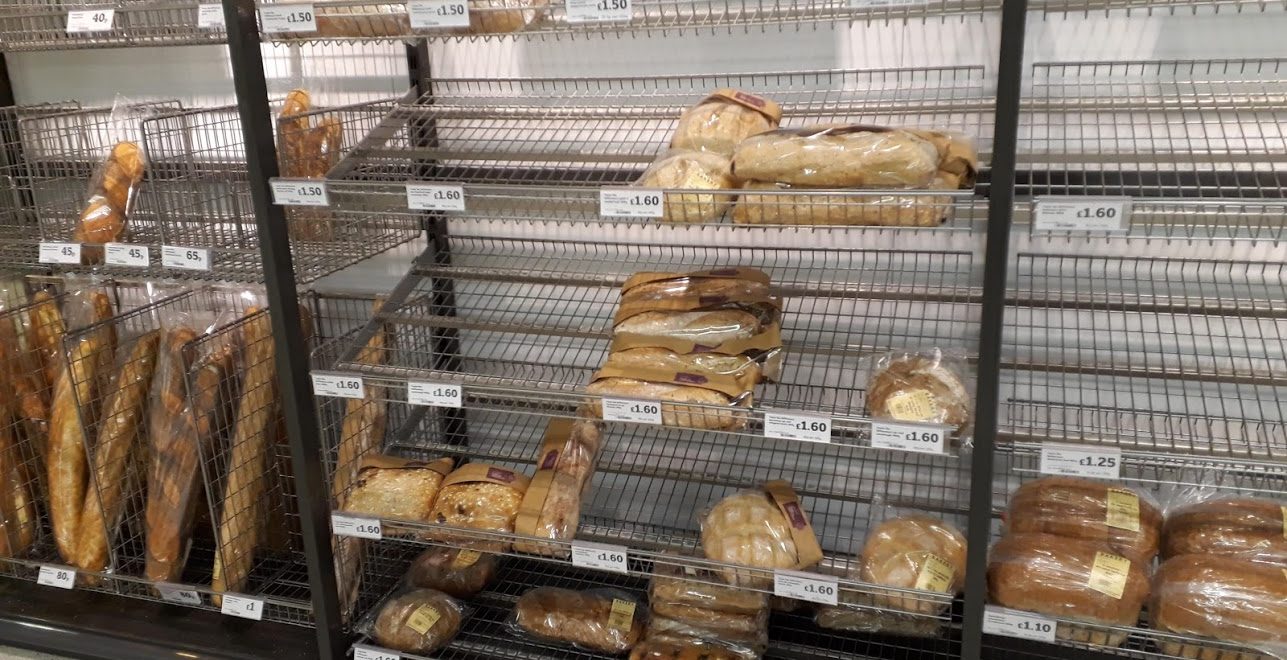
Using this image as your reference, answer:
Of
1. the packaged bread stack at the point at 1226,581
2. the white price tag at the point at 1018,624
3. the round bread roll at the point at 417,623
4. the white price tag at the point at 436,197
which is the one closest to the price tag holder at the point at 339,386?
the white price tag at the point at 436,197

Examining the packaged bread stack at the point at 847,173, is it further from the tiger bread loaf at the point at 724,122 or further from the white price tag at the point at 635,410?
the white price tag at the point at 635,410

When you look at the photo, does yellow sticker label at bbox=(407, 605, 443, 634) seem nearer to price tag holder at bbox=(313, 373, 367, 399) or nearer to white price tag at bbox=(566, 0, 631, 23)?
price tag holder at bbox=(313, 373, 367, 399)

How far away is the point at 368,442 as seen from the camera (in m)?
2.06

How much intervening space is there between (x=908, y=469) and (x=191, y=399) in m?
1.57

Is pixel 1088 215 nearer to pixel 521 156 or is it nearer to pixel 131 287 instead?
pixel 521 156

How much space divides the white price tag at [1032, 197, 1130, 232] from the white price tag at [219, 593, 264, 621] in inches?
66.6

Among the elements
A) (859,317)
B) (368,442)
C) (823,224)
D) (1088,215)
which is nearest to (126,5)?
(368,442)

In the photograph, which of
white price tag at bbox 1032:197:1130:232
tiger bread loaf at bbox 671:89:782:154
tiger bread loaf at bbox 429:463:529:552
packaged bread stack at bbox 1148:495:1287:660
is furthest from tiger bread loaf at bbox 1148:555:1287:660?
tiger bread loaf at bbox 429:463:529:552

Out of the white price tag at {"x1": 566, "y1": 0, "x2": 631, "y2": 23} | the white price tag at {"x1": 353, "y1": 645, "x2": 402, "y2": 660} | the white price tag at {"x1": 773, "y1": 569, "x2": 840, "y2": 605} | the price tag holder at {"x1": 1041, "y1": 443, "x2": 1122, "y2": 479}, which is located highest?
the white price tag at {"x1": 566, "y1": 0, "x2": 631, "y2": 23}

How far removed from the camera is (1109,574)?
1.54 m

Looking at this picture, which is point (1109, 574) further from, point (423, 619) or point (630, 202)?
point (423, 619)

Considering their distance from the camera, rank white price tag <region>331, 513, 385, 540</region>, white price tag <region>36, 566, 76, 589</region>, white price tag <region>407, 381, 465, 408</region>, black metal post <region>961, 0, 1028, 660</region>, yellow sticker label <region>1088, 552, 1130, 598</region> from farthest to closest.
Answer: white price tag <region>36, 566, 76, 589</region> < white price tag <region>331, 513, 385, 540</region> < white price tag <region>407, 381, 465, 408</region> < yellow sticker label <region>1088, 552, 1130, 598</region> < black metal post <region>961, 0, 1028, 660</region>

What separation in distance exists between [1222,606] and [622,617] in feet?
3.53

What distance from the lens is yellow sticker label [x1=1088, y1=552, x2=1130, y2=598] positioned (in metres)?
1.52
